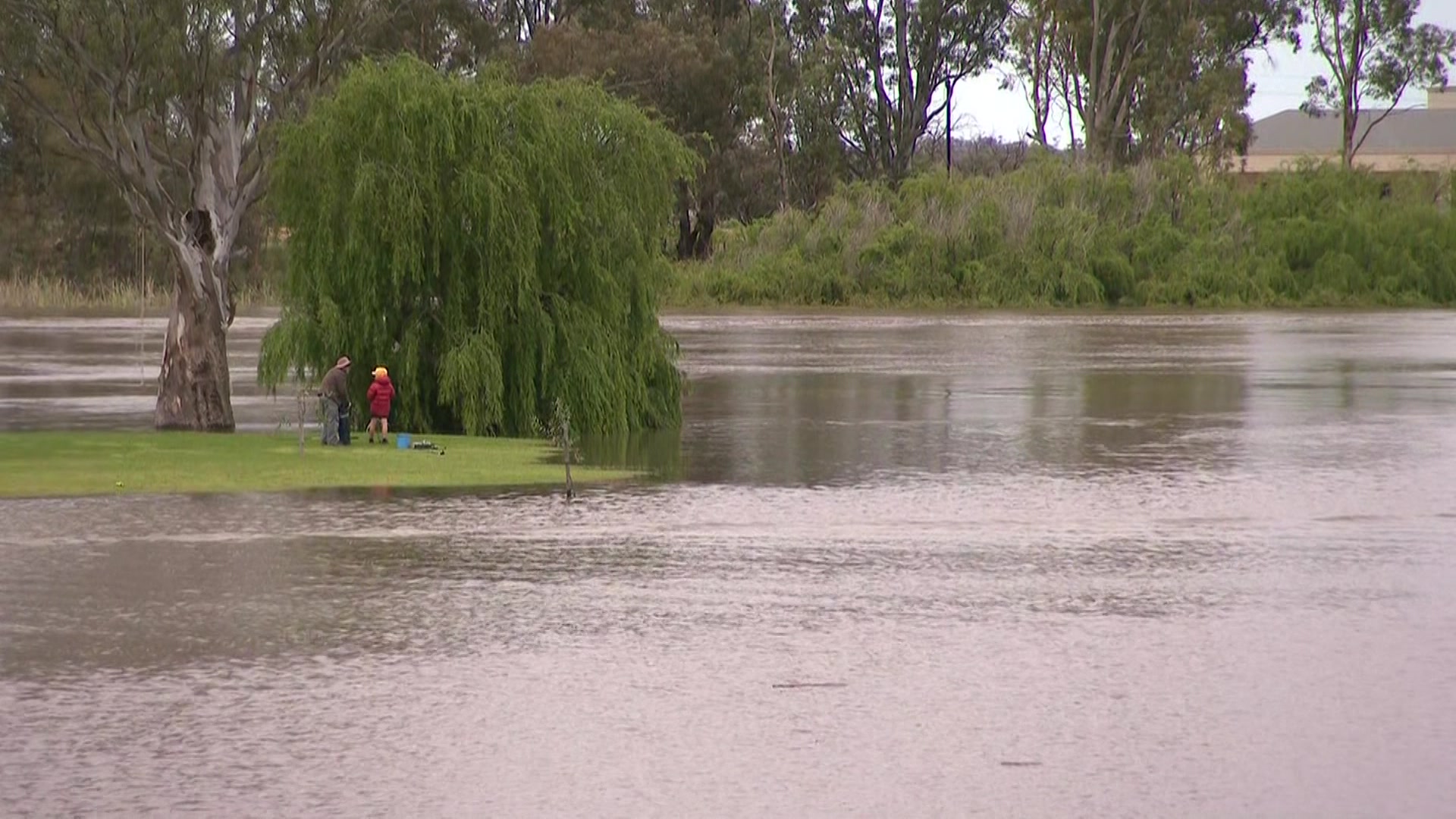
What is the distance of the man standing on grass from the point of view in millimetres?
22359

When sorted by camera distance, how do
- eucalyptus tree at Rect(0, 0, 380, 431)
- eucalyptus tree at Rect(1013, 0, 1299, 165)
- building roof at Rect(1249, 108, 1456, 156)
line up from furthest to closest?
building roof at Rect(1249, 108, 1456, 156) < eucalyptus tree at Rect(1013, 0, 1299, 165) < eucalyptus tree at Rect(0, 0, 380, 431)

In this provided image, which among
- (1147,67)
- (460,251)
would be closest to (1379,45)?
(1147,67)

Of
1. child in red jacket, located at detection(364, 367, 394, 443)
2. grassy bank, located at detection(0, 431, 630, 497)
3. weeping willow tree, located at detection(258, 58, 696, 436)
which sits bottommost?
grassy bank, located at detection(0, 431, 630, 497)

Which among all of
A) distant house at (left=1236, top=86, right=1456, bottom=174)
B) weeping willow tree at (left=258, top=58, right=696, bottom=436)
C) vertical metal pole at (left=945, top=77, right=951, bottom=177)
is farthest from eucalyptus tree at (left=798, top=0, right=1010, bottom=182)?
weeping willow tree at (left=258, top=58, right=696, bottom=436)

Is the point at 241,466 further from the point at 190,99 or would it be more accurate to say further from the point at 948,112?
the point at 948,112

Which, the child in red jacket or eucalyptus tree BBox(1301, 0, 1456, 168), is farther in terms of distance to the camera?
eucalyptus tree BBox(1301, 0, 1456, 168)

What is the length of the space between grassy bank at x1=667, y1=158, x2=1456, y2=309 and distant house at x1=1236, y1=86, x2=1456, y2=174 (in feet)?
139

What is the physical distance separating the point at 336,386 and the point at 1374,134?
356ft

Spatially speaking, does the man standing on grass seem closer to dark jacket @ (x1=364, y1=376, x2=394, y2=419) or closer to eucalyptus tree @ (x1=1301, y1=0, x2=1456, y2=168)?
dark jacket @ (x1=364, y1=376, x2=394, y2=419)

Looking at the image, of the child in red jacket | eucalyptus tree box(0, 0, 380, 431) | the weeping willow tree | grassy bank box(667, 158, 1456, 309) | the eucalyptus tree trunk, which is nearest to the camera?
eucalyptus tree box(0, 0, 380, 431)

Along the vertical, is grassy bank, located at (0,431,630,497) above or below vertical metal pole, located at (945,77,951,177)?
below

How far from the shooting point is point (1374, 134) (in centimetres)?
12262

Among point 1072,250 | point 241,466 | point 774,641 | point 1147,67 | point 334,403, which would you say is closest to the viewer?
point 774,641

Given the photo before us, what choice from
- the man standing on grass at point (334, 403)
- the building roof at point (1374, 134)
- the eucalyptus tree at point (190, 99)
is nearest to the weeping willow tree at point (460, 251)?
the eucalyptus tree at point (190, 99)
